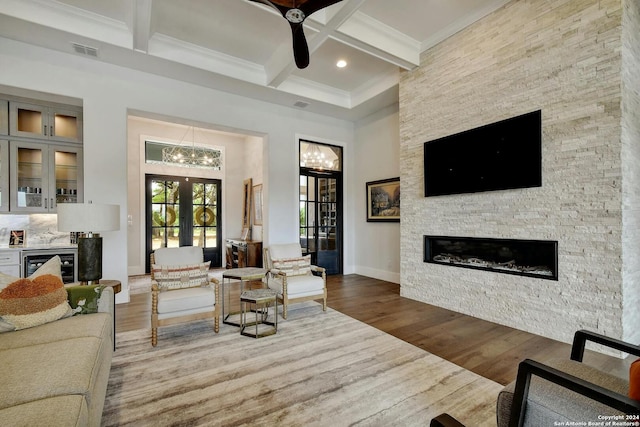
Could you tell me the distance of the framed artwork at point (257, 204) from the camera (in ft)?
23.0

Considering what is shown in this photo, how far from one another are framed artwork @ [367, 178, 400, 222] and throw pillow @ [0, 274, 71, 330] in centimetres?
485

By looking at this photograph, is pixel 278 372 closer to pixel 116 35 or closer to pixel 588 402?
pixel 588 402

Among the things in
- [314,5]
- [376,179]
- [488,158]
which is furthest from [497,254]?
[314,5]

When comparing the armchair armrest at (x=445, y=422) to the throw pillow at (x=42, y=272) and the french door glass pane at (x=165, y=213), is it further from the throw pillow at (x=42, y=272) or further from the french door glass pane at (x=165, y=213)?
the french door glass pane at (x=165, y=213)

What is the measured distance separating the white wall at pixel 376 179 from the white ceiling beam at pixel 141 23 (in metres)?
4.17

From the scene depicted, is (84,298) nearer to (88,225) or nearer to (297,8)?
(88,225)

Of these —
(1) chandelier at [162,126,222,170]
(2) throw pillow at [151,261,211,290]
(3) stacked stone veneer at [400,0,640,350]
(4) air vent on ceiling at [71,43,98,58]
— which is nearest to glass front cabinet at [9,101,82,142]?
(4) air vent on ceiling at [71,43,98,58]

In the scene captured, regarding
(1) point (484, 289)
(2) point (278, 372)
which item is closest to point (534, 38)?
(1) point (484, 289)

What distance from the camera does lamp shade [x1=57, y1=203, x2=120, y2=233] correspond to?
2.69m

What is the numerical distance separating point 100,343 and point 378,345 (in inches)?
89.5

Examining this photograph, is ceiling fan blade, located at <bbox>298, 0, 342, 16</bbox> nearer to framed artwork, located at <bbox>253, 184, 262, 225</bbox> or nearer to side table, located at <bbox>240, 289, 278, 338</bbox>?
side table, located at <bbox>240, 289, 278, 338</bbox>

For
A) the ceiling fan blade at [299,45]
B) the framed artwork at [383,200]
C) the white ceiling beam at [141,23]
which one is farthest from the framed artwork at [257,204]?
the ceiling fan blade at [299,45]

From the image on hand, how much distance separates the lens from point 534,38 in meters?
3.14

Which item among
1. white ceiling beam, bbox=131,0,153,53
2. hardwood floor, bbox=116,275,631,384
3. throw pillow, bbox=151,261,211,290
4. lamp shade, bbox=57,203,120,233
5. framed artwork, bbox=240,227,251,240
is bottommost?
hardwood floor, bbox=116,275,631,384
